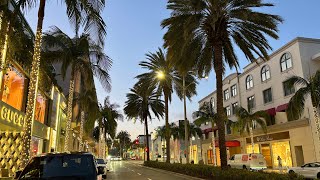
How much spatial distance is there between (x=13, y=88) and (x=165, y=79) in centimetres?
1929

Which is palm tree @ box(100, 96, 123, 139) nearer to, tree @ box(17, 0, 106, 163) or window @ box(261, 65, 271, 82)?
window @ box(261, 65, 271, 82)

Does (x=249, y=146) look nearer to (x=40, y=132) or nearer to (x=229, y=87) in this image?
(x=229, y=87)

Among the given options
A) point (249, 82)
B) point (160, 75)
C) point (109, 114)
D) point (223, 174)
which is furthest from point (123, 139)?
point (223, 174)

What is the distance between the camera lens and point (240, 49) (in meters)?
22.6

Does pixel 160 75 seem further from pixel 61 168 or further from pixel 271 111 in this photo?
pixel 61 168

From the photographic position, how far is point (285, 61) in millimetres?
37000

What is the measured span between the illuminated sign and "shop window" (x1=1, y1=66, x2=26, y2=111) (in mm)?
517

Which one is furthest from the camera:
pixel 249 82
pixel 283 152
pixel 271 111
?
pixel 249 82

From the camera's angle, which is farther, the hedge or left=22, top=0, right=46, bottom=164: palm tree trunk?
the hedge

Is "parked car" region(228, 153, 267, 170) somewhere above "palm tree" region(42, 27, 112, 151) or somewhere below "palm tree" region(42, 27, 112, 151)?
below

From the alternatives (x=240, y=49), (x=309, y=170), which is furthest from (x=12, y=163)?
(x=309, y=170)

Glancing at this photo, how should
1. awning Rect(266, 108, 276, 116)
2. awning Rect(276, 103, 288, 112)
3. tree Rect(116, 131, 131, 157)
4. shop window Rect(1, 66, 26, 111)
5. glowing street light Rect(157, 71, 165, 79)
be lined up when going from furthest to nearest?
tree Rect(116, 131, 131, 157) < awning Rect(266, 108, 276, 116) < awning Rect(276, 103, 288, 112) < glowing street light Rect(157, 71, 165, 79) < shop window Rect(1, 66, 26, 111)

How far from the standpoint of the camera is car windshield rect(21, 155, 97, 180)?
A: 23.9ft

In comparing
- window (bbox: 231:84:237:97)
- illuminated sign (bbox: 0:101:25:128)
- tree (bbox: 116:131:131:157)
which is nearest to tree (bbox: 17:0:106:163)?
illuminated sign (bbox: 0:101:25:128)
